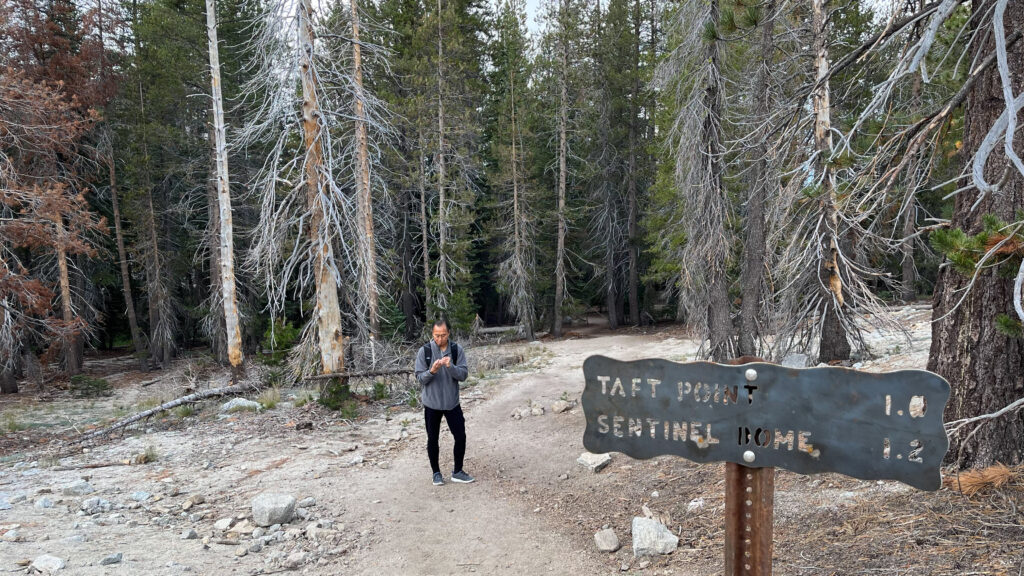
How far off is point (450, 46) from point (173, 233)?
566 inches

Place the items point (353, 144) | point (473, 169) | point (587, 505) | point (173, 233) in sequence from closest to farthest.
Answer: point (587, 505)
point (353, 144)
point (473, 169)
point (173, 233)

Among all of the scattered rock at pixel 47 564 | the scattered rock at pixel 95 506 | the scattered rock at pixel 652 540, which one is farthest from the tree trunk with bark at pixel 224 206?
the scattered rock at pixel 652 540

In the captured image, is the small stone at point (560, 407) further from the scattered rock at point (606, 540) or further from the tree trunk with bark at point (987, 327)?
the tree trunk with bark at point (987, 327)

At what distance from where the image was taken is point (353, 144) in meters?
14.4

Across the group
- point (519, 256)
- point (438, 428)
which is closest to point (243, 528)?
point (438, 428)

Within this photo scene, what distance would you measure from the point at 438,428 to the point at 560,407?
3.60 meters

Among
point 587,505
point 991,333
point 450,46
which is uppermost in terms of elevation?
point 450,46

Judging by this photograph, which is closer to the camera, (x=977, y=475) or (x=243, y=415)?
(x=977, y=475)

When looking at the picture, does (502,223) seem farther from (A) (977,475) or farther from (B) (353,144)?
(A) (977,475)

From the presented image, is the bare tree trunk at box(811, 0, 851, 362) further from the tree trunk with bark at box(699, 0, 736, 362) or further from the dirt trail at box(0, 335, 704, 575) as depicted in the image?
the dirt trail at box(0, 335, 704, 575)

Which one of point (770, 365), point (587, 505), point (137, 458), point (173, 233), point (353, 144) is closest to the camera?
point (770, 365)

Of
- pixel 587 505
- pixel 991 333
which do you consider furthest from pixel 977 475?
pixel 587 505

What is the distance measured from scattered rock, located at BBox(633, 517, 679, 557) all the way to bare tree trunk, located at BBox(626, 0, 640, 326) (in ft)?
67.5

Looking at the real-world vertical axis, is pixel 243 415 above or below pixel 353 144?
below
